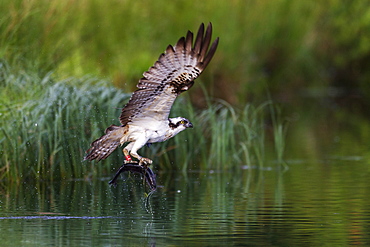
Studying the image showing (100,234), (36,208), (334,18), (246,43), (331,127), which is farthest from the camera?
(334,18)

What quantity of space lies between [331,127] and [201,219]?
12.9 meters

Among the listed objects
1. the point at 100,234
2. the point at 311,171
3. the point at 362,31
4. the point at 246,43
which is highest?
the point at 362,31

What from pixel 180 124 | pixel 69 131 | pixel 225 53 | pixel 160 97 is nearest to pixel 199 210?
pixel 180 124

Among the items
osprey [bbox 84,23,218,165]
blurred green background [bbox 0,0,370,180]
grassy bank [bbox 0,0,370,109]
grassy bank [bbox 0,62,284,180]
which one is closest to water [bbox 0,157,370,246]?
grassy bank [bbox 0,62,284,180]

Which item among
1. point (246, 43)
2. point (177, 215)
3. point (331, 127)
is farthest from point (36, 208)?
point (246, 43)

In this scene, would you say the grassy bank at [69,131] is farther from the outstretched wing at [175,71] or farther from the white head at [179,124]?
the outstretched wing at [175,71]

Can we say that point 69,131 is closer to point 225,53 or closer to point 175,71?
point 175,71

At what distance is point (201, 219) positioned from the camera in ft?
33.4

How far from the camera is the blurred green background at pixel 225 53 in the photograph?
14.7 meters

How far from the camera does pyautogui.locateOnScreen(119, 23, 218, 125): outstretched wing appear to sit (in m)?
10.0

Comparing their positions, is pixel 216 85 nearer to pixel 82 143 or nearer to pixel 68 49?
pixel 68 49

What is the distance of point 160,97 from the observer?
1041 centimetres

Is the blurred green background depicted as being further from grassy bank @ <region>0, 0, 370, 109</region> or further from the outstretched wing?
the outstretched wing

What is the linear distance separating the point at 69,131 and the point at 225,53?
36.4ft
